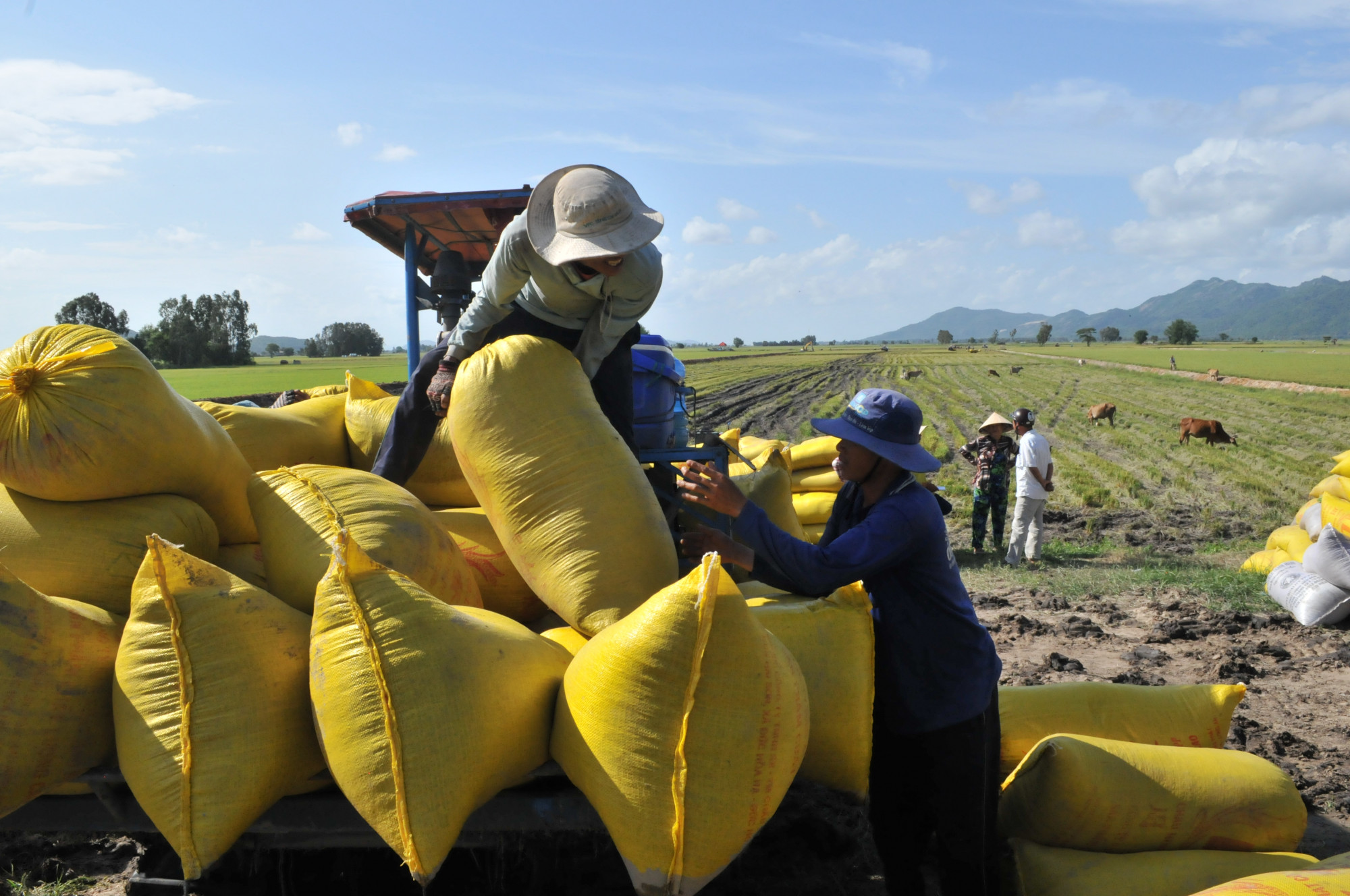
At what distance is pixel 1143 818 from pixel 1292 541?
5.78m

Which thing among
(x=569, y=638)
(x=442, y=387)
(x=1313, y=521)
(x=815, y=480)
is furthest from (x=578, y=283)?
(x=1313, y=521)

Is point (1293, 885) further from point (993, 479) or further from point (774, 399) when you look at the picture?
point (774, 399)

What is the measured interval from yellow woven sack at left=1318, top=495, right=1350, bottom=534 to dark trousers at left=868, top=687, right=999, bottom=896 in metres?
4.91

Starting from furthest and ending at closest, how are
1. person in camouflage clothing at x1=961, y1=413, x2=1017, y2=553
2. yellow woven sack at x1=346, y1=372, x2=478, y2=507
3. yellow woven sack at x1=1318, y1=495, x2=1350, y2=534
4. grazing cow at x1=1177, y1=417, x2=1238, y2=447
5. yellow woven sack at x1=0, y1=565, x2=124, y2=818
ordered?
grazing cow at x1=1177, y1=417, x2=1238, y2=447 → person in camouflage clothing at x1=961, y1=413, x2=1017, y2=553 → yellow woven sack at x1=1318, y1=495, x2=1350, y2=534 → yellow woven sack at x1=346, y1=372, x2=478, y2=507 → yellow woven sack at x1=0, y1=565, x2=124, y2=818

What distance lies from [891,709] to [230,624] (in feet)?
5.47

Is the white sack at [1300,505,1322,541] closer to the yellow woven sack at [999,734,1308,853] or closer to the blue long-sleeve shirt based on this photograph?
the yellow woven sack at [999,734,1308,853]

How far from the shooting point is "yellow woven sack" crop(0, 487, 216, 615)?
2.29 m

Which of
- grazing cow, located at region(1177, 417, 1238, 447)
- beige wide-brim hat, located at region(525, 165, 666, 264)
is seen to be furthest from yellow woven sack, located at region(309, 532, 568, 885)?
grazing cow, located at region(1177, 417, 1238, 447)

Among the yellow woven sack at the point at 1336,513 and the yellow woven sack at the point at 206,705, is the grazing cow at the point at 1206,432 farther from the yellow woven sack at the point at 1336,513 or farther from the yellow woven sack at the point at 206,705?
the yellow woven sack at the point at 206,705

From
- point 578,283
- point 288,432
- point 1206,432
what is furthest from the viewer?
point 1206,432

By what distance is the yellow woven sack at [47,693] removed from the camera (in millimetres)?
1815

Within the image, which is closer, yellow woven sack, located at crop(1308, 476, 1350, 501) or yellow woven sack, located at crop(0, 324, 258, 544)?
yellow woven sack, located at crop(0, 324, 258, 544)

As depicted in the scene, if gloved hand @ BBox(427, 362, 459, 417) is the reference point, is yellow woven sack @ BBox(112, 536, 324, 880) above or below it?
below

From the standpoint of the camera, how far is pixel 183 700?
179 cm
